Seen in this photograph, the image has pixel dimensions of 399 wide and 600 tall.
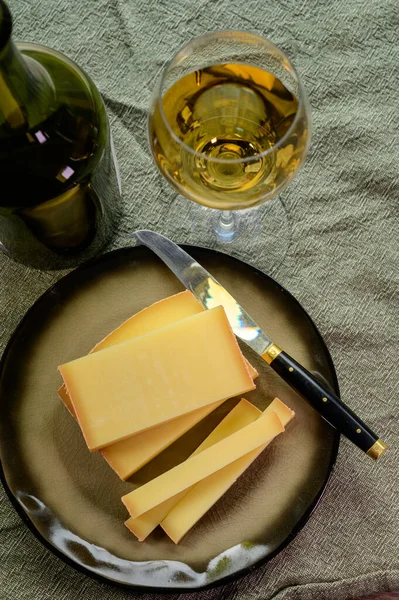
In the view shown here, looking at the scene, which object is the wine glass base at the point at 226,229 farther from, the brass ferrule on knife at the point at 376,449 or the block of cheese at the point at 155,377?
the brass ferrule on knife at the point at 376,449

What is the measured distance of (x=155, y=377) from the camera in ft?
2.33

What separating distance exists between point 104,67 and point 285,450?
0.53 m

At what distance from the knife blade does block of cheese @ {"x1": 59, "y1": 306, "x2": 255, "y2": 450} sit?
4 centimetres

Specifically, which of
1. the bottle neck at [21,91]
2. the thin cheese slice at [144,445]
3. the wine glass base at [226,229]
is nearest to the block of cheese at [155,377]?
the thin cheese slice at [144,445]

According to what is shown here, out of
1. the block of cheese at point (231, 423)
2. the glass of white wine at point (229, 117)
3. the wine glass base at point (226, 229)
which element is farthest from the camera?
the wine glass base at point (226, 229)

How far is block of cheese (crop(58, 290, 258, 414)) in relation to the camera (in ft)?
2.43

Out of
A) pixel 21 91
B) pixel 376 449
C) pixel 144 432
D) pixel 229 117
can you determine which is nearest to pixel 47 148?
pixel 21 91

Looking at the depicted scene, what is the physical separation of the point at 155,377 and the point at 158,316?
0.07 m

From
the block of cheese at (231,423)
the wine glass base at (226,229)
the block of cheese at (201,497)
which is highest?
the wine glass base at (226,229)

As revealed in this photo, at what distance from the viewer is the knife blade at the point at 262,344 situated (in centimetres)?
71

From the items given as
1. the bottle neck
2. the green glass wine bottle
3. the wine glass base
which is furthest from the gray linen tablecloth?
the bottle neck

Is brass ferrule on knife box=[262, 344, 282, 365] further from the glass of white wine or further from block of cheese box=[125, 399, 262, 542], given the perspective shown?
the glass of white wine

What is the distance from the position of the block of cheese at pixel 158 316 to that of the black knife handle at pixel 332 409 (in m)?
0.05

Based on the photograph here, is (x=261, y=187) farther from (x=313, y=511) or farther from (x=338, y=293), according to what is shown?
(x=313, y=511)
